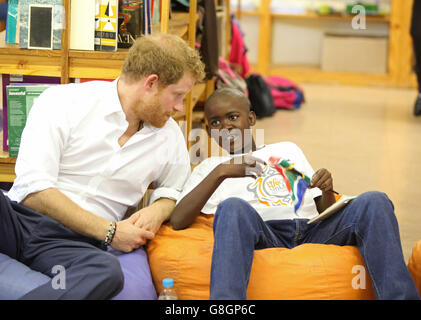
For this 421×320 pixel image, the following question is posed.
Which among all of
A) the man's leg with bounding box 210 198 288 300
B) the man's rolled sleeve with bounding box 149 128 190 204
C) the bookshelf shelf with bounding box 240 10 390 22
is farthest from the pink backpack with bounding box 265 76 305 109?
the man's leg with bounding box 210 198 288 300

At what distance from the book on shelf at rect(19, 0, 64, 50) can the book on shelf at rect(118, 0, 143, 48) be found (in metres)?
0.24

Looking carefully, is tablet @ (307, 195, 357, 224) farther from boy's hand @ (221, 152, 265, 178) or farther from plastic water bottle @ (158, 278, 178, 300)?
plastic water bottle @ (158, 278, 178, 300)

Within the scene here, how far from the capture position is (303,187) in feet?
8.10

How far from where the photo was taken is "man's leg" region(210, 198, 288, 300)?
1978 millimetres

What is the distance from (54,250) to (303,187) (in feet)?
3.04

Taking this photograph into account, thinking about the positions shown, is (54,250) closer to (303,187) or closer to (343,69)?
(303,187)

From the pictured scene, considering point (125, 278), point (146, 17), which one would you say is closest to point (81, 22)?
point (146, 17)

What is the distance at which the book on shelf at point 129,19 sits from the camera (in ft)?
9.08

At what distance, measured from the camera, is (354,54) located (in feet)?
26.2

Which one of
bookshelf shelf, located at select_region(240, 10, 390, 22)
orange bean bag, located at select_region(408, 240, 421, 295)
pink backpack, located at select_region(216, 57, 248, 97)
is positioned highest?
bookshelf shelf, located at select_region(240, 10, 390, 22)

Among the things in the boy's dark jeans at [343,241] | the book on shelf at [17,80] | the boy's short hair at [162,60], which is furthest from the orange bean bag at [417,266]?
the book on shelf at [17,80]

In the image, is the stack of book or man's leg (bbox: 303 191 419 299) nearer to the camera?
man's leg (bbox: 303 191 419 299)

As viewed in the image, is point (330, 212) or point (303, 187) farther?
point (303, 187)

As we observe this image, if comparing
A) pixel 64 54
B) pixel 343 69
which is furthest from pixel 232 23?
pixel 64 54
